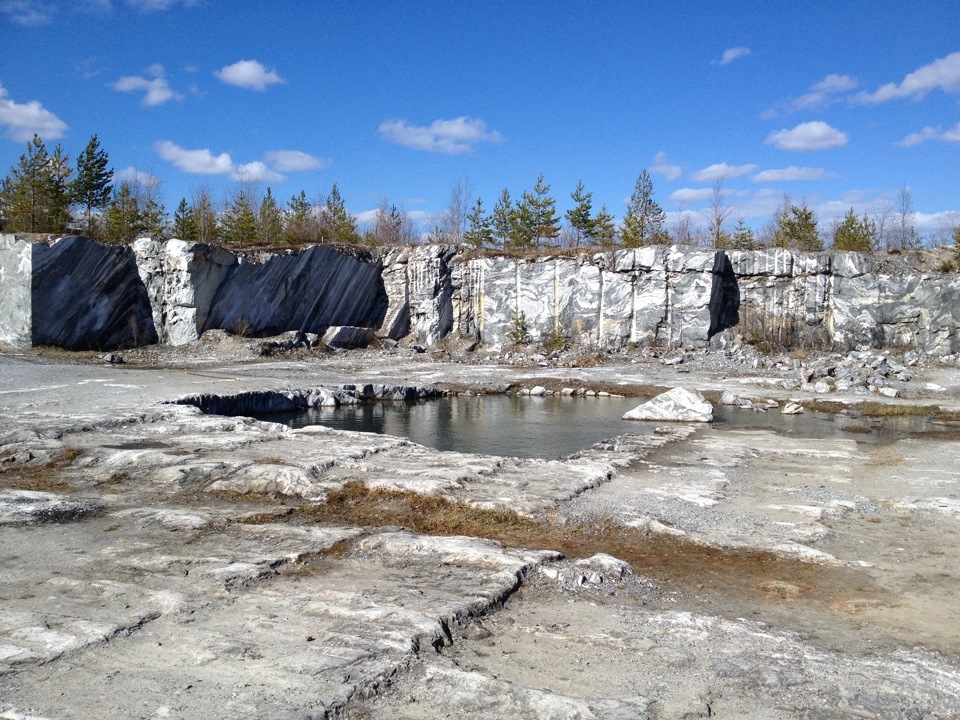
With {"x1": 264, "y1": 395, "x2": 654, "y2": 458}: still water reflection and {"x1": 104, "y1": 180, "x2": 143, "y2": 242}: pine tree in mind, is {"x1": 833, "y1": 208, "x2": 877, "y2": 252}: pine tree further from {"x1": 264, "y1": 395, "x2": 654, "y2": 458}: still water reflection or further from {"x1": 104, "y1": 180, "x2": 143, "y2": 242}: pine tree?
{"x1": 104, "y1": 180, "x2": 143, "y2": 242}: pine tree

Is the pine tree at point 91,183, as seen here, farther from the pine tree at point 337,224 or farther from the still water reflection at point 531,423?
the still water reflection at point 531,423

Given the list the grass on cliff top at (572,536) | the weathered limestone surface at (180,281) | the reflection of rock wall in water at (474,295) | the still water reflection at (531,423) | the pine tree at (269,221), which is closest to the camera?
the grass on cliff top at (572,536)

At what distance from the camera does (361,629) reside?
15.2 feet

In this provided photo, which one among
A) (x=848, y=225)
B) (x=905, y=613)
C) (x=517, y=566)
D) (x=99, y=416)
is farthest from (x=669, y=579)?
(x=848, y=225)

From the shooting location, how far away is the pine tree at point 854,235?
32.3 meters

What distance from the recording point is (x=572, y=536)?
6957mm

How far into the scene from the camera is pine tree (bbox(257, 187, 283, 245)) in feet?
127

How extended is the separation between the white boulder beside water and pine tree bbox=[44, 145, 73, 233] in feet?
90.5

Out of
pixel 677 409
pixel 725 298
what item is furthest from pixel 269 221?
pixel 677 409

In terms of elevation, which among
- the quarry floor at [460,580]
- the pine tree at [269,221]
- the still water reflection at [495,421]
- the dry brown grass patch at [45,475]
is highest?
the pine tree at [269,221]

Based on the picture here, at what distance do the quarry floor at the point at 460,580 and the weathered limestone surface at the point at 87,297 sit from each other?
1711 cm

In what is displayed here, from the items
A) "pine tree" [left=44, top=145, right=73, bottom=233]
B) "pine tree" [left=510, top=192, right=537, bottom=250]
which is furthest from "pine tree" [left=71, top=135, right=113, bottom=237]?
"pine tree" [left=510, top=192, right=537, bottom=250]

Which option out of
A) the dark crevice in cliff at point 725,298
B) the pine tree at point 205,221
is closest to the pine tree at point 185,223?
→ the pine tree at point 205,221

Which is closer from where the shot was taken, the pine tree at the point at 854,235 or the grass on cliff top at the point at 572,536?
the grass on cliff top at the point at 572,536
